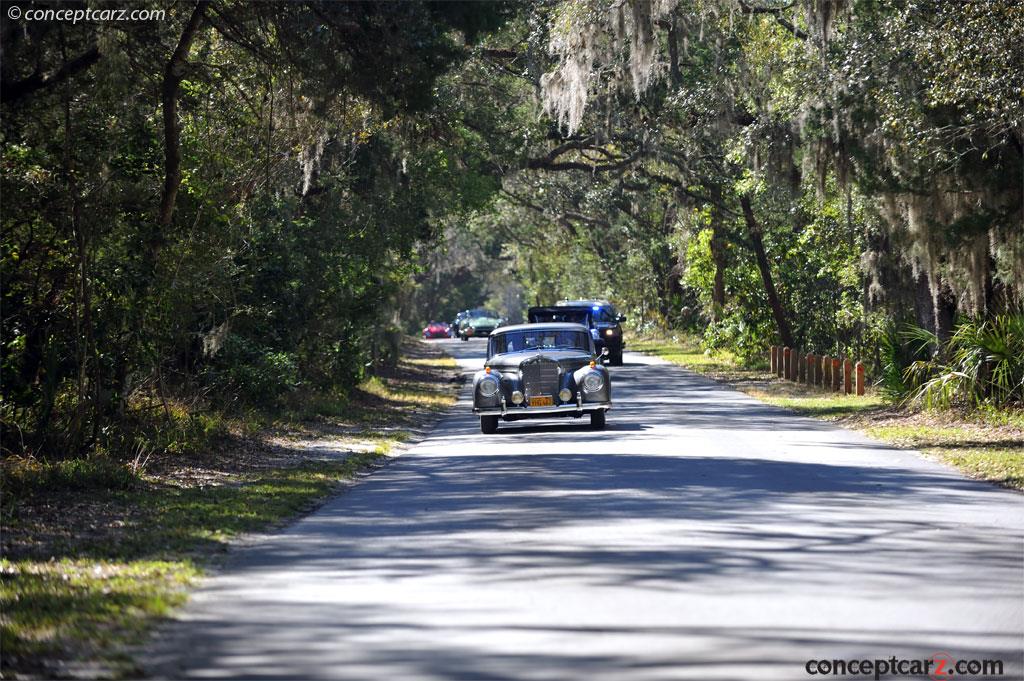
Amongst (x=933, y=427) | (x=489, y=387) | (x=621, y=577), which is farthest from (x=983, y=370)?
(x=621, y=577)

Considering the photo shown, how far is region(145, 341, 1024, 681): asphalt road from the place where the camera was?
7.22m

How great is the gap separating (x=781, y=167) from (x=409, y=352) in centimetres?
3876

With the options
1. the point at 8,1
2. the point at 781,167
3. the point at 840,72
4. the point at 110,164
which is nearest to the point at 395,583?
the point at 8,1

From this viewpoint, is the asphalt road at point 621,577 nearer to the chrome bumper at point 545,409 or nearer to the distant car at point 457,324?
the chrome bumper at point 545,409

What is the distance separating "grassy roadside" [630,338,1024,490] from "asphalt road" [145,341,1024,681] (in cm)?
64

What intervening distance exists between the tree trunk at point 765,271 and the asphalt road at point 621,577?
23.4m

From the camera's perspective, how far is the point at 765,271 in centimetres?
4050

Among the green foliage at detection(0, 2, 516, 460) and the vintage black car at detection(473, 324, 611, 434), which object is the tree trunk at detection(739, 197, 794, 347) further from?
the vintage black car at detection(473, 324, 611, 434)

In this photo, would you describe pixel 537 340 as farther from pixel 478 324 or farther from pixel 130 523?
pixel 478 324

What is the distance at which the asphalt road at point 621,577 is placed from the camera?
7.22 metres

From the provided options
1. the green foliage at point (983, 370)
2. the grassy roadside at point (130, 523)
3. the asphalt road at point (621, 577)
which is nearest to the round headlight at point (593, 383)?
the grassy roadside at point (130, 523)

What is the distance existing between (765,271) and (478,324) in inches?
1932

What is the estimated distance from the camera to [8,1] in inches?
553

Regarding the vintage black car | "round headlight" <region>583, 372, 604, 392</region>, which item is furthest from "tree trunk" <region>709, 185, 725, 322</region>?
"round headlight" <region>583, 372, 604, 392</region>
